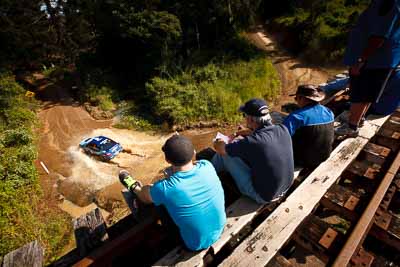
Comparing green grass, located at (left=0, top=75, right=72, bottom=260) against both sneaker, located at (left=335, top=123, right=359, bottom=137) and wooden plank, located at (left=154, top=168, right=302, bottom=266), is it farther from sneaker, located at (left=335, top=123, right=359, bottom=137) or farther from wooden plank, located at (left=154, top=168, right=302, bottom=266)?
sneaker, located at (left=335, top=123, right=359, bottom=137)

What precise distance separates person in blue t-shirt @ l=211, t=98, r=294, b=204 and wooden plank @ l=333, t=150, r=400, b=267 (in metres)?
0.78

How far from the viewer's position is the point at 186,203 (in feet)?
6.84

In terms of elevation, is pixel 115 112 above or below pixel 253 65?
below

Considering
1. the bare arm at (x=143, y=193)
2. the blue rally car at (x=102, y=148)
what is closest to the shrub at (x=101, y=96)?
the blue rally car at (x=102, y=148)

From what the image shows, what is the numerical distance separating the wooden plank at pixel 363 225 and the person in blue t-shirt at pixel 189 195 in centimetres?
124

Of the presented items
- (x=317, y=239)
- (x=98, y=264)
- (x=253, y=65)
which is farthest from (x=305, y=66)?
(x=98, y=264)

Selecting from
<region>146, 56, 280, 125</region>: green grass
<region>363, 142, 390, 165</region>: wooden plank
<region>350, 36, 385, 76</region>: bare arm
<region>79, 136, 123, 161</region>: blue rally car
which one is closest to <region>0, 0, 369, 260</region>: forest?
<region>146, 56, 280, 125</region>: green grass

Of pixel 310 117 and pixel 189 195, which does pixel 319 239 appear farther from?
pixel 189 195

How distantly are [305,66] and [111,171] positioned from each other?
1351 centimetres

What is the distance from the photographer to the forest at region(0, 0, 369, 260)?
44.4 feet

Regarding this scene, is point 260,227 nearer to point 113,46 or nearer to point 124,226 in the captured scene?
point 124,226

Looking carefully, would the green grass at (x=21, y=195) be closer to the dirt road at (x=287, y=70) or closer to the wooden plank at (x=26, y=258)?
the wooden plank at (x=26, y=258)

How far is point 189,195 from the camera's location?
207 cm

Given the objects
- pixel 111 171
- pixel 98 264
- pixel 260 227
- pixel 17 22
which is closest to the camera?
pixel 98 264
